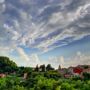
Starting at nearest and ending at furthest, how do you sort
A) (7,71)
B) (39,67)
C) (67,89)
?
(67,89) < (39,67) < (7,71)

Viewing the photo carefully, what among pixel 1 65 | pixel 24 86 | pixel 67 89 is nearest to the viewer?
pixel 67 89

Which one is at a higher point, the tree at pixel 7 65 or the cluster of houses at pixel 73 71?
the tree at pixel 7 65

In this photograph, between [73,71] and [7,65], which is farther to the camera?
[7,65]

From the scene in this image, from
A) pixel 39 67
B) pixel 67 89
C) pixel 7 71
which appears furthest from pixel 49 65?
pixel 67 89

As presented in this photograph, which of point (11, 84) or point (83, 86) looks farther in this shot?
point (11, 84)

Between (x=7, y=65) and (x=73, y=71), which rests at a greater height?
(x=7, y=65)

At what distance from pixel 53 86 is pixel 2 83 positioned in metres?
7.89

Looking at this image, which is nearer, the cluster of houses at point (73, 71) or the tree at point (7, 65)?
the cluster of houses at point (73, 71)

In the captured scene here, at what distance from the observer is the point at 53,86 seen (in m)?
39.4

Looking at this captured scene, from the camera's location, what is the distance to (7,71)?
232 ft

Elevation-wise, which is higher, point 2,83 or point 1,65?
point 1,65

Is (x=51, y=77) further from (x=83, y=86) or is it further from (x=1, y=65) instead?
(x=1, y=65)

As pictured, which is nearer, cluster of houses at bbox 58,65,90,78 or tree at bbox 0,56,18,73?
cluster of houses at bbox 58,65,90,78

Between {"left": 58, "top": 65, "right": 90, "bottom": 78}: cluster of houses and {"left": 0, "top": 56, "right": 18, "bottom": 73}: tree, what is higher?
{"left": 0, "top": 56, "right": 18, "bottom": 73}: tree
